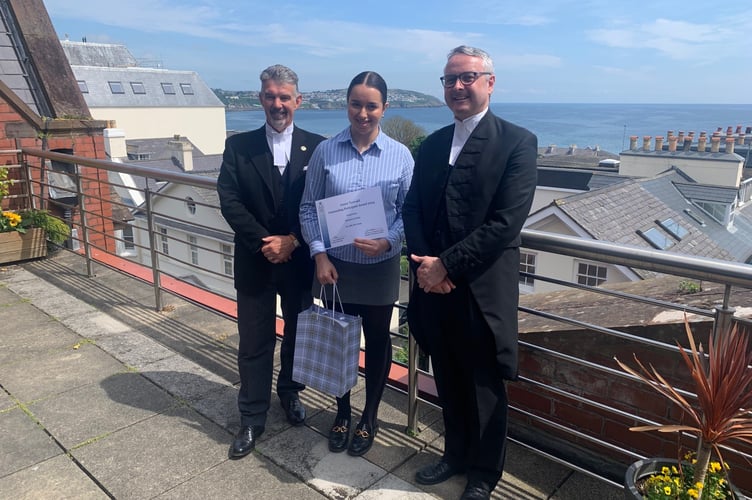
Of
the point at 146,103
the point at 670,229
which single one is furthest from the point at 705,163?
the point at 146,103

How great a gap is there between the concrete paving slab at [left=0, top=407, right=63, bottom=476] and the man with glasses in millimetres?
1843

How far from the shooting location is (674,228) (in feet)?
68.6

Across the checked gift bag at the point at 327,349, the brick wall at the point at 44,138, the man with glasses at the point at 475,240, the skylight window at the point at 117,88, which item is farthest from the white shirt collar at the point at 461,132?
the skylight window at the point at 117,88

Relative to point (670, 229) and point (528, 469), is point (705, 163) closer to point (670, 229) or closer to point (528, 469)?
point (670, 229)

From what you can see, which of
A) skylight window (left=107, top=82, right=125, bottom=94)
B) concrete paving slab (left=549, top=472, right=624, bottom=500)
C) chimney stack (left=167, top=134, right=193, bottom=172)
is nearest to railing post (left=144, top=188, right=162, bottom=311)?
concrete paving slab (left=549, top=472, right=624, bottom=500)

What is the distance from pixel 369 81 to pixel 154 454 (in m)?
1.91

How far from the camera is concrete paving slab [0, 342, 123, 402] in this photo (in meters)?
3.14

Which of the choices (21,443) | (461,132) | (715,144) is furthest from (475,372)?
(715,144)

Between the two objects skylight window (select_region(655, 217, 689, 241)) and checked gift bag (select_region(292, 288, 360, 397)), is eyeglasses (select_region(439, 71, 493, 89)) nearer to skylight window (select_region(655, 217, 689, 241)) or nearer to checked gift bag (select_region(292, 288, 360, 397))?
checked gift bag (select_region(292, 288, 360, 397))

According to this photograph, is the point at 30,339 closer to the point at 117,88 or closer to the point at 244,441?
the point at 244,441

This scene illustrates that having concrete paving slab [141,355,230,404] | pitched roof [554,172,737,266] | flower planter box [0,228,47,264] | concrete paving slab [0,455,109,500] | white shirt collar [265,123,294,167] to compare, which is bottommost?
pitched roof [554,172,737,266]

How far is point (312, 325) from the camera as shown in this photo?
8.17ft

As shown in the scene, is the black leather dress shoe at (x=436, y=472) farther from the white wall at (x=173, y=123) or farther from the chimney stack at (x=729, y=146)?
the white wall at (x=173, y=123)

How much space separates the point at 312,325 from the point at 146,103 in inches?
2529
